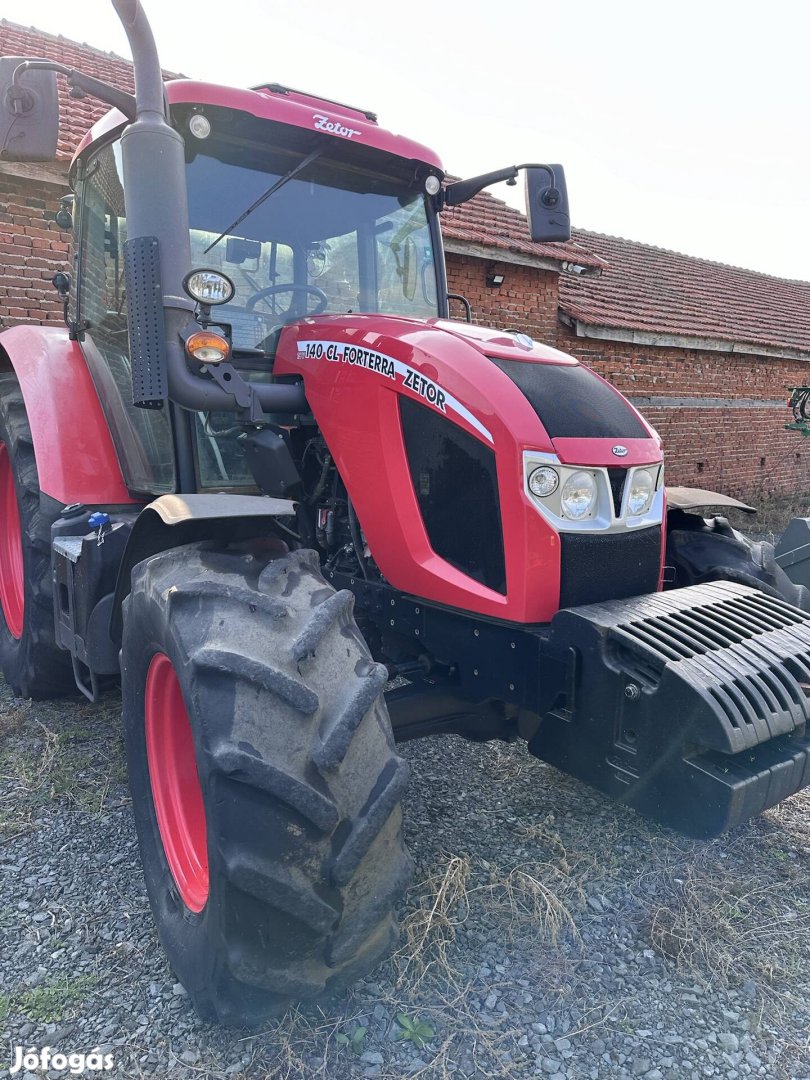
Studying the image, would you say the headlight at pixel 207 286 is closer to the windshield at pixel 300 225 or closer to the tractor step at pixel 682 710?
the windshield at pixel 300 225

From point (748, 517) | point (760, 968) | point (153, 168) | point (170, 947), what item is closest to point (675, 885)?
point (760, 968)

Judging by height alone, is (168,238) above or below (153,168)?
below

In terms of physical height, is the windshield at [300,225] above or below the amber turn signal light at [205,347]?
above

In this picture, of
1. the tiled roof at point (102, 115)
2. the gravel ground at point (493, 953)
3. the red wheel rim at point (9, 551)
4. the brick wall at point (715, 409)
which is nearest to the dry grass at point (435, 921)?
the gravel ground at point (493, 953)

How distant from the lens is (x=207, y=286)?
219 centimetres

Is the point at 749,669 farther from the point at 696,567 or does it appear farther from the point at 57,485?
the point at 57,485

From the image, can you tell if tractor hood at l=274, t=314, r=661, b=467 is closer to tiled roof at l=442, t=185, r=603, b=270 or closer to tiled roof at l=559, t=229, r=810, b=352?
tiled roof at l=442, t=185, r=603, b=270

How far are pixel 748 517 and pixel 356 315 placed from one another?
8514 mm

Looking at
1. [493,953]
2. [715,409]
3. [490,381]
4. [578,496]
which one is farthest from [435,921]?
[715,409]

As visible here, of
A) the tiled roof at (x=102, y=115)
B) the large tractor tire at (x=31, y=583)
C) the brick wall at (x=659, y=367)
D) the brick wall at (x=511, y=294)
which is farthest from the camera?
the brick wall at (x=511, y=294)

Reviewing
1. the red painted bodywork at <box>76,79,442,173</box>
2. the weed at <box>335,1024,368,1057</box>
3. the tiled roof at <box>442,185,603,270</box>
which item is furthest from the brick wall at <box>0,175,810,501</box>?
the weed at <box>335,1024,368,1057</box>

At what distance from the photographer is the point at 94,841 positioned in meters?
2.60

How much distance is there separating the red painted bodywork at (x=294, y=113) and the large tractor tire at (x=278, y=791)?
5.30ft

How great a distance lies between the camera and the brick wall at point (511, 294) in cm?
846
